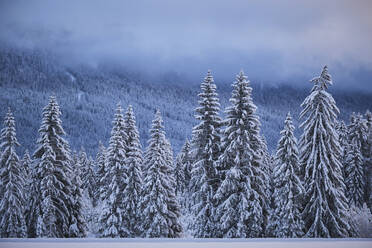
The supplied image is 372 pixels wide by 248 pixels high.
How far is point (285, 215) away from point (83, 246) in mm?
13115

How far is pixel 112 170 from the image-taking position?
71.6 feet

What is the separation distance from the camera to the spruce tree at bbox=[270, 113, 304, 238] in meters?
16.9

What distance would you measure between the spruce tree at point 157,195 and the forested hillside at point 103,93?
1559mm

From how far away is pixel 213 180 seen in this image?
1775cm

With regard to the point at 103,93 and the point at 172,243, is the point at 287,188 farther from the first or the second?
the point at 103,93

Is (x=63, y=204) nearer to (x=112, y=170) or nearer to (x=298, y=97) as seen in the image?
(x=112, y=170)

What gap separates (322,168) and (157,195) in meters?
10.5

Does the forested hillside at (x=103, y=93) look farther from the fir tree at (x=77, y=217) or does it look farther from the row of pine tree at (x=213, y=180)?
the fir tree at (x=77, y=217)

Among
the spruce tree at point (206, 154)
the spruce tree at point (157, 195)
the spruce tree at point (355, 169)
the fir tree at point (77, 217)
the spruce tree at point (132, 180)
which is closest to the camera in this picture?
the spruce tree at point (206, 154)

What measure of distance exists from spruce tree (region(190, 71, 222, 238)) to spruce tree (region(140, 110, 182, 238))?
9.79 feet

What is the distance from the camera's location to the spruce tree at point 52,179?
17203mm

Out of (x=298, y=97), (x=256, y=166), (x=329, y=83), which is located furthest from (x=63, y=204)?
(x=329, y=83)

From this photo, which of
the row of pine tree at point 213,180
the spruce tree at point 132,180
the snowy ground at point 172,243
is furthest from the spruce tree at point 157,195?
the snowy ground at point 172,243

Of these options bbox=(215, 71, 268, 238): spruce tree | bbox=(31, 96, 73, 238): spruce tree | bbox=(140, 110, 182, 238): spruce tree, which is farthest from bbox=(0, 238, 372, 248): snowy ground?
bbox=(140, 110, 182, 238): spruce tree
